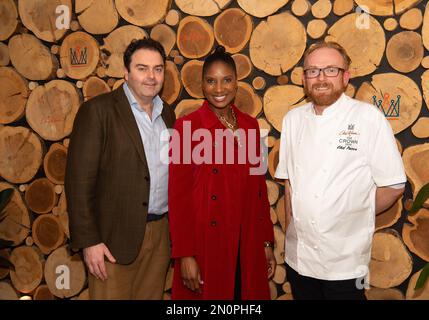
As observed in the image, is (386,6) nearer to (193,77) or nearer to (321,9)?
(321,9)

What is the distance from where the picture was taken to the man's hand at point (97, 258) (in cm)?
212

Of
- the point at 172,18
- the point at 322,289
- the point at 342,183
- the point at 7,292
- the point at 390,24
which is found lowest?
the point at 7,292

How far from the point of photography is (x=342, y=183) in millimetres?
2033

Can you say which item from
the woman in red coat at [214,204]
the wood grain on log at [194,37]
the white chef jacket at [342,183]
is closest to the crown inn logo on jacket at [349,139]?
the white chef jacket at [342,183]

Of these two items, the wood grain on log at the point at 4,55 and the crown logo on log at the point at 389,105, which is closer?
the crown logo on log at the point at 389,105

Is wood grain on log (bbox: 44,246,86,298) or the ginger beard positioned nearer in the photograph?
the ginger beard

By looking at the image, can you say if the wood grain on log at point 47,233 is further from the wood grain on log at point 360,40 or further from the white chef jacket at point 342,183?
the wood grain on log at point 360,40

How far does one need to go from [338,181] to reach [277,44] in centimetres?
104

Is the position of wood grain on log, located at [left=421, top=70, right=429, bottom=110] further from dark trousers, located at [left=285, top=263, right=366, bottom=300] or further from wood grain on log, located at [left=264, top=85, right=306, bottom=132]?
dark trousers, located at [left=285, top=263, right=366, bottom=300]

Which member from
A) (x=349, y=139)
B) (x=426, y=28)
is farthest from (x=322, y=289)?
(x=426, y=28)

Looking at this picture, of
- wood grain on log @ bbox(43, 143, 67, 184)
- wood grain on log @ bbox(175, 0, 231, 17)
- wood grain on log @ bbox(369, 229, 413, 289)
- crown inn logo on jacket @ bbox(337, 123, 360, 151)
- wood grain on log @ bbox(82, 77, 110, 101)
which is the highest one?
wood grain on log @ bbox(175, 0, 231, 17)

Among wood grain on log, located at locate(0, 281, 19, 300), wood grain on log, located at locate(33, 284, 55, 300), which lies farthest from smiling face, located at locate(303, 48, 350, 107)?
wood grain on log, located at locate(0, 281, 19, 300)

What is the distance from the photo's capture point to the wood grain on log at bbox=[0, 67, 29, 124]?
2.90 metres

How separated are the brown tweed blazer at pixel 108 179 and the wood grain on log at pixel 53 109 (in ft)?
2.59
